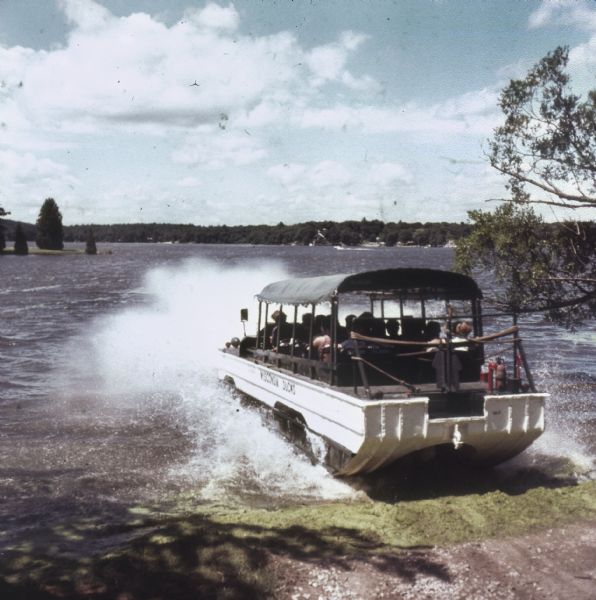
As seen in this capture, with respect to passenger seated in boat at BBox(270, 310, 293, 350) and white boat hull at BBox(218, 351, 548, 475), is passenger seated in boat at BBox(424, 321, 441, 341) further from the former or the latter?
passenger seated in boat at BBox(270, 310, 293, 350)

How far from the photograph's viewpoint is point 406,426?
28.9ft

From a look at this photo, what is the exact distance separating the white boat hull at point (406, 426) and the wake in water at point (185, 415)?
1.01 meters

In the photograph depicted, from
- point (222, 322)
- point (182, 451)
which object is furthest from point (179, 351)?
Result: point (182, 451)

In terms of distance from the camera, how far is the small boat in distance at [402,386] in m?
8.91

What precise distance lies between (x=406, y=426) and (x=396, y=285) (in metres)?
2.36

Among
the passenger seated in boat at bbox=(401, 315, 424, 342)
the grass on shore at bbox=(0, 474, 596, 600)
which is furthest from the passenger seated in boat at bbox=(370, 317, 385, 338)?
the grass on shore at bbox=(0, 474, 596, 600)

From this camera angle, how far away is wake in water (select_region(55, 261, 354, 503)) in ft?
34.5

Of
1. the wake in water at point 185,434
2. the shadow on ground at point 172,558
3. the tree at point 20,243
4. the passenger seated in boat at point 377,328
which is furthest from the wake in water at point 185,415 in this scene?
the tree at point 20,243

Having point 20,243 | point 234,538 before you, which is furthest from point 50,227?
point 234,538

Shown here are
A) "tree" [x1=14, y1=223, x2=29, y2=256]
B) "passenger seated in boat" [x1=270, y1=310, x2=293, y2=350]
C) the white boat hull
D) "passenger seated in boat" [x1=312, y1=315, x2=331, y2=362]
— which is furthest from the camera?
"tree" [x1=14, y1=223, x2=29, y2=256]

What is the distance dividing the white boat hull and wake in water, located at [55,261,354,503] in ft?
3.32

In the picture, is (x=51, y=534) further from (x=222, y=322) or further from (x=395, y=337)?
(x=222, y=322)

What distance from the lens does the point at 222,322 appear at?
2998 cm

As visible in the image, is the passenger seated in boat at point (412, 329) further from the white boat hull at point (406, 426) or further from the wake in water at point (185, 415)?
the wake in water at point (185, 415)
